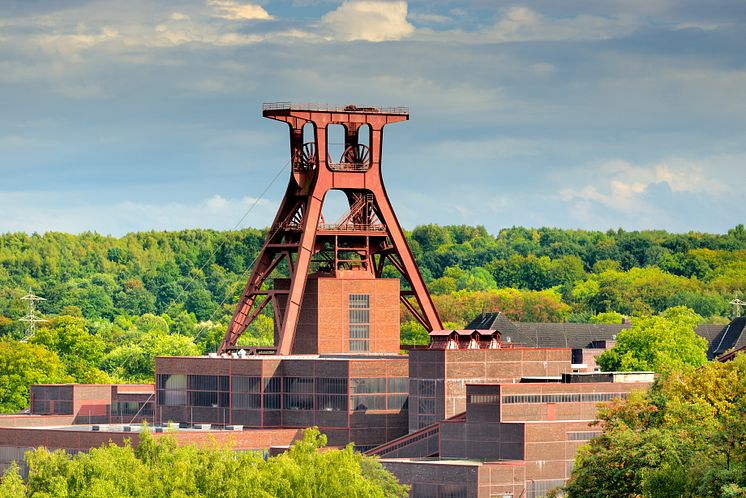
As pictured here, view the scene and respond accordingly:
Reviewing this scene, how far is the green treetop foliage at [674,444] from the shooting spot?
3600 inches

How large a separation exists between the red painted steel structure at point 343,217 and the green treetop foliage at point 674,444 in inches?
1346

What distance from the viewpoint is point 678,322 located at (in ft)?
566

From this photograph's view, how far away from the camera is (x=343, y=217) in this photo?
148 metres

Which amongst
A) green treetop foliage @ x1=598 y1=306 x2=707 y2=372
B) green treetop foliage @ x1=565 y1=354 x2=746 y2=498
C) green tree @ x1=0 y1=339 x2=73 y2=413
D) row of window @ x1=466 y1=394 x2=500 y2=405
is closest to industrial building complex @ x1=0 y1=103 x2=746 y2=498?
row of window @ x1=466 y1=394 x2=500 y2=405

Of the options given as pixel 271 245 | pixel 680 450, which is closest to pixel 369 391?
pixel 271 245

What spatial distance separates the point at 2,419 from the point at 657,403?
57.1 metres

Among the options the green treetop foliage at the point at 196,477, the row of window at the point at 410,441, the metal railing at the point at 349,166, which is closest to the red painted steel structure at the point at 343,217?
the metal railing at the point at 349,166

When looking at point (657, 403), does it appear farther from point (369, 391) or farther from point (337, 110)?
point (337, 110)

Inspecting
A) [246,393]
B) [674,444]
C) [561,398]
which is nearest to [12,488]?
[674,444]

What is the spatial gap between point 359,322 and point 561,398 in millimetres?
23570

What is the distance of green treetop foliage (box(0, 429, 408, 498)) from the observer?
339 ft

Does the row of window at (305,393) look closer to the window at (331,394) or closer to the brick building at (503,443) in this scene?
the window at (331,394)

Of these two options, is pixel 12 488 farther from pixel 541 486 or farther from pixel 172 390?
pixel 172 390

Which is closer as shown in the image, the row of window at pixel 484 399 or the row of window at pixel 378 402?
the row of window at pixel 484 399
